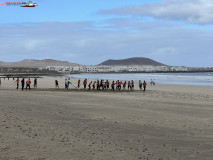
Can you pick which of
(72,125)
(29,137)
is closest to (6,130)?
(29,137)

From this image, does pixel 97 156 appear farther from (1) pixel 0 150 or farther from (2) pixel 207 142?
(2) pixel 207 142

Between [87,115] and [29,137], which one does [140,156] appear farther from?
[87,115]

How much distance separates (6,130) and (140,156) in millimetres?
5185

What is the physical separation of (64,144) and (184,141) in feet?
12.1

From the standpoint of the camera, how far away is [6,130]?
35.9ft

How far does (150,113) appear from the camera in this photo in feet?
53.9

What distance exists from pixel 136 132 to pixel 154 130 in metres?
0.79

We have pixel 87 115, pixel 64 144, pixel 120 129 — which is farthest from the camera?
pixel 87 115

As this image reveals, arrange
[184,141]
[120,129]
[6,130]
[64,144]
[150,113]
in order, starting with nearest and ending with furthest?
[64,144]
[184,141]
[6,130]
[120,129]
[150,113]

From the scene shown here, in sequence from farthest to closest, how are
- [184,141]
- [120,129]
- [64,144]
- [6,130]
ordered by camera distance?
1. [120,129]
2. [6,130]
3. [184,141]
4. [64,144]

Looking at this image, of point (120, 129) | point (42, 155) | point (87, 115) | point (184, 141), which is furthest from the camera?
point (87, 115)

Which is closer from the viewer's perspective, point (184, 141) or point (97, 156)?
point (97, 156)

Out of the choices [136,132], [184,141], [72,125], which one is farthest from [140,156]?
[72,125]

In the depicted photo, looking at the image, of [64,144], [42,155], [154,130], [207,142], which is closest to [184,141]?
[207,142]
